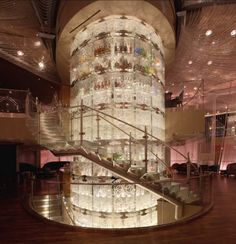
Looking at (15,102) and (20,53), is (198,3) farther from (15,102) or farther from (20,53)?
(20,53)

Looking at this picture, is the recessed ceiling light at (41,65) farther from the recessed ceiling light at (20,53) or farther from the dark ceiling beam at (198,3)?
the dark ceiling beam at (198,3)

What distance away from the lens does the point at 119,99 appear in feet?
23.7

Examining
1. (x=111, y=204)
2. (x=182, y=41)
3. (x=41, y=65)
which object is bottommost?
(x=111, y=204)

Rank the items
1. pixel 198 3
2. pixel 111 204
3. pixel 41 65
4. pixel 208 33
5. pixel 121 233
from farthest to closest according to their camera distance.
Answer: pixel 41 65
pixel 208 33
pixel 198 3
pixel 111 204
pixel 121 233

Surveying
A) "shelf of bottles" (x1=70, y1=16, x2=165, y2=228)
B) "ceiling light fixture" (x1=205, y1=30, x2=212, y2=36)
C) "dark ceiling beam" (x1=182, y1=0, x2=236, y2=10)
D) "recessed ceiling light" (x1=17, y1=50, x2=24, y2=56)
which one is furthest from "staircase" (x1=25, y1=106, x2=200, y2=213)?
"ceiling light fixture" (x1=205, y1=30, x2=212, y2=36)

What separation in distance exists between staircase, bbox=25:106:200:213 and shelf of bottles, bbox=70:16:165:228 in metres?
0.77

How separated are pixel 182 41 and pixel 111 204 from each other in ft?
18.5

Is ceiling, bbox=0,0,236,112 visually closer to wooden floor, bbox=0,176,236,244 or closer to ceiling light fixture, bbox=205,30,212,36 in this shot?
ceiling light fixture, bbox=205,30,212,36

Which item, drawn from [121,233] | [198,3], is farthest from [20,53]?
[121,233]

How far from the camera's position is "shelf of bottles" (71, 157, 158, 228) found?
6.87 meters

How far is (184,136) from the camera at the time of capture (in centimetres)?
859

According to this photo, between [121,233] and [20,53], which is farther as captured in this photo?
[20,53]

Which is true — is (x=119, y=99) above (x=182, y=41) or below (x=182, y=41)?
below

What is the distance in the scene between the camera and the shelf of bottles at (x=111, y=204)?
22.5 ft
